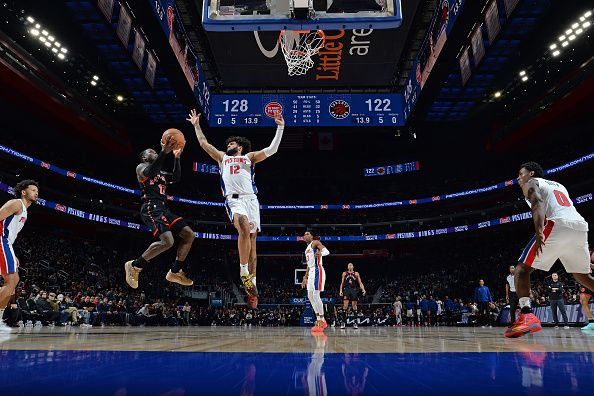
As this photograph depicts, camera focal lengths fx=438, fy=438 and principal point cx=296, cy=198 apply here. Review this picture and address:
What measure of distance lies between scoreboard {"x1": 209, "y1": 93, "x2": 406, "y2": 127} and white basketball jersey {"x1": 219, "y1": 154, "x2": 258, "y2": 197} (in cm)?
815

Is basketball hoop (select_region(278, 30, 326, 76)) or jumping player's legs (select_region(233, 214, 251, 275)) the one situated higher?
basketball hoop (select_region(278, 30, 326, 76))

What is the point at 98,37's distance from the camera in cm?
1229

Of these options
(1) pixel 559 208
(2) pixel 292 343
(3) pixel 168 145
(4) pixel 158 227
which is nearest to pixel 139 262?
(4) pixel 158 227

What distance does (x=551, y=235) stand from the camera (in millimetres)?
4348

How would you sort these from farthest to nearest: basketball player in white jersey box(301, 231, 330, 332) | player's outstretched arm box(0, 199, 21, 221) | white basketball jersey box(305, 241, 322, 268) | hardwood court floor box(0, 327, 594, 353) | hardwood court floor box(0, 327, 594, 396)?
white basketball jersey box(305, 241, 322, 268) → basketball player in white jersey box(301, 231, 330, 332) → player's outstretched arm box(0, 199, 21, 221) → hardwood court floor box(0, 327, 594, 353) → hardwood court floor box(0, 327, 594, 396)

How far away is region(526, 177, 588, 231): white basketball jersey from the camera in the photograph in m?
4.30

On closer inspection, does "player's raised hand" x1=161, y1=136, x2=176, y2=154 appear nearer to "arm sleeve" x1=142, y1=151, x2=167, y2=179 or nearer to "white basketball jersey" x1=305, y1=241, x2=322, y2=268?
"arm sleeve" x1=142, y1=151, x2=167, y2=179

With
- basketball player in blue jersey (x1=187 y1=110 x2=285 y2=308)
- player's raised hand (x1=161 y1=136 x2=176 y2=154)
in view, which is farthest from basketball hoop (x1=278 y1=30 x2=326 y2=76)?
player's raised hand (x1=161 y1=136 x2=176 y2=154)

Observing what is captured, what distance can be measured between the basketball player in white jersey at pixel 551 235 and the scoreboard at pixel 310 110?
9535 millimetres

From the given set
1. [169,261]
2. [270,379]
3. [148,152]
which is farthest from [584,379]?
[169,261]

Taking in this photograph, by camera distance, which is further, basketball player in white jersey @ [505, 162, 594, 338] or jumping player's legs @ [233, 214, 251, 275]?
jumping player's legs @ [233, 214, 251, 275]

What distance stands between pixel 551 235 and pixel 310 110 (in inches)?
400

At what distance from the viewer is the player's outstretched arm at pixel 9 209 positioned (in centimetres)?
505

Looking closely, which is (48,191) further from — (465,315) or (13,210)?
(465,315)
